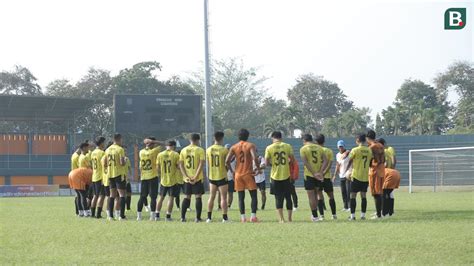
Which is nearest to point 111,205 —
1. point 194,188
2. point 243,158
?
point 194,188

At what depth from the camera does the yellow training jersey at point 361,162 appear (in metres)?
20.4

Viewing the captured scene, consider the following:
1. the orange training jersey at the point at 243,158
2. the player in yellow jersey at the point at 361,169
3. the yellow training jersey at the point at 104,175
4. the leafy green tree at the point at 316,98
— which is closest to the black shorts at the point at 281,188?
the orange training jersey at the point at 243,158

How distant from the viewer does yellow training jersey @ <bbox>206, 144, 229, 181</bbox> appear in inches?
787

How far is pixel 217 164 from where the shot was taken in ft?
65.6

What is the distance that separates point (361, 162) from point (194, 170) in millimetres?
3666

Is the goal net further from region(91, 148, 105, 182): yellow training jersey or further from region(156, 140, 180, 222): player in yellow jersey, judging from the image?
region(156, 140, 180, 222): player in yellow jersey

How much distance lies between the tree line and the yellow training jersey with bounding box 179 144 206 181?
2224 inches

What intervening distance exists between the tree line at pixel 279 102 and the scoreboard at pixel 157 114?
26.7 metres

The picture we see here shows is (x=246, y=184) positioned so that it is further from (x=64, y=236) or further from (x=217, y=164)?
(x=64, y=236)

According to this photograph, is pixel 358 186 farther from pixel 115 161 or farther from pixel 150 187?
pixel 115 161

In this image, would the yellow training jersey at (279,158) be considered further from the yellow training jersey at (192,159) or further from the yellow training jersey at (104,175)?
the yellow training jersey at (104,175)

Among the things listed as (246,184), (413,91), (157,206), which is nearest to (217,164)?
(246,184)

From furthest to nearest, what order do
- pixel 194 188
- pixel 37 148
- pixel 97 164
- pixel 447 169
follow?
pixel 37 148 < pixel 447 169 < pixel 97 164 < pixel 194 188

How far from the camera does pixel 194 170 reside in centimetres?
2030
